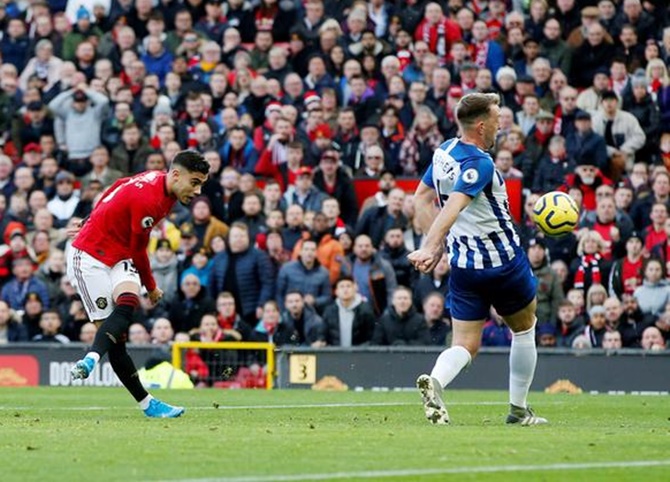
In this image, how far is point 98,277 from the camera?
41.9 ft

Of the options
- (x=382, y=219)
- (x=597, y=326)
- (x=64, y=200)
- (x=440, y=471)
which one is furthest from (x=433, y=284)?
(x=440, y=471)

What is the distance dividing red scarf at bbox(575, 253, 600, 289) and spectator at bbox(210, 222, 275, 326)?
4.05 meters

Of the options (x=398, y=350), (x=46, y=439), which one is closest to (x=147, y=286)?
(x=46, y=439)

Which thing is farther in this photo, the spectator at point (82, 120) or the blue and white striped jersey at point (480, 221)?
the spectator at point (82, 120)

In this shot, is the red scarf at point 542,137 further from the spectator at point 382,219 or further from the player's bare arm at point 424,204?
the player's bare arm at point 424,204

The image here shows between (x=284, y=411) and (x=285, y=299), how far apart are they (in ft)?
24.3

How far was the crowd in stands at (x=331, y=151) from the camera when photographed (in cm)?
2109

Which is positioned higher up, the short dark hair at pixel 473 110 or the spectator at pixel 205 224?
the short dark hair at pixel 473 110

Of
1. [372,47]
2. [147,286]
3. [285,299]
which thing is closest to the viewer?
[147,286]

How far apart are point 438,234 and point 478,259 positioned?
1.88 ft

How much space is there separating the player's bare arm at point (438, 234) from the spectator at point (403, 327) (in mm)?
9403

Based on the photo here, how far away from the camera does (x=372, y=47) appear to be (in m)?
25.1

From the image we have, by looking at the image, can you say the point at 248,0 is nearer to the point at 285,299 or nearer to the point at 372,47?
the point at 372,47

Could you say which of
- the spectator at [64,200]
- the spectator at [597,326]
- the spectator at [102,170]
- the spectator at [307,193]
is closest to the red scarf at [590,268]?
the spectator at [597,326]
